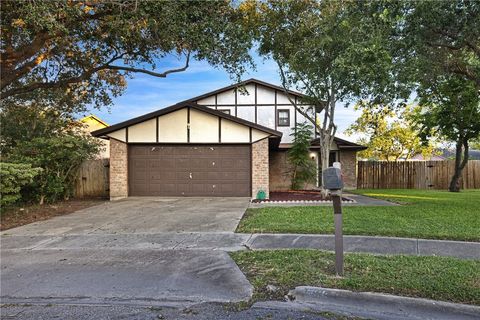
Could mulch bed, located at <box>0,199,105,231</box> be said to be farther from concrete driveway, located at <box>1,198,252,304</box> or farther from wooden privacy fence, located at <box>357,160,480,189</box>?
wooden privacy fence, located at <box>357,160,480,189</box>

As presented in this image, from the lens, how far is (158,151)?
1599 centimetres

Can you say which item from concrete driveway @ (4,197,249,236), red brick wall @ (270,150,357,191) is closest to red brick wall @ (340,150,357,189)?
red brick wall @ (270,150,357,191)

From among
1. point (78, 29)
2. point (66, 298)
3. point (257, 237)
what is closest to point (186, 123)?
point (78, 29)

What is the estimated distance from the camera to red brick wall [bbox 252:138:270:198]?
50.8 feet

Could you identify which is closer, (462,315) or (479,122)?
(462,315)

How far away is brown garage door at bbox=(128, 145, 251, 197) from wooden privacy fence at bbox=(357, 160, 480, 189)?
36.3 ft

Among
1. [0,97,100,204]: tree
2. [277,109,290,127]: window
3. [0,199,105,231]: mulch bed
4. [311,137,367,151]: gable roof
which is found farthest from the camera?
[277,109,290,127]: window

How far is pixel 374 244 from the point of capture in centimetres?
646

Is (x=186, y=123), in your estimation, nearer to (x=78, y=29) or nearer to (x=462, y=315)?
(x=78, y=29)

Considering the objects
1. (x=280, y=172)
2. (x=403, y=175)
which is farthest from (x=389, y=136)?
(x=280, y=172)

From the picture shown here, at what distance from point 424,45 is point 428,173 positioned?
16996 mm

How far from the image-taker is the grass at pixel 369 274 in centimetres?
415

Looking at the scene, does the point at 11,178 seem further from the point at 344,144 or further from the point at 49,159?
the point at 344,144

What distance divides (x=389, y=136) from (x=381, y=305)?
29250 millimetres
